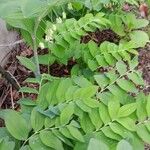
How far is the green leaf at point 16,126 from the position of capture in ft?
4.00

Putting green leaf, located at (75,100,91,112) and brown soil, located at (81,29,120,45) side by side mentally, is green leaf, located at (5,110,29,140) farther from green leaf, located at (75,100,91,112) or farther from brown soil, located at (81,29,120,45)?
brown soil, located at (81,29,120,45)

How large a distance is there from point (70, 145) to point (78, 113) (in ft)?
0.33

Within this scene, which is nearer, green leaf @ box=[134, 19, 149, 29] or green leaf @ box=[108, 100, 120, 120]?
green leaf @ box=[108, 100, 120, 120]

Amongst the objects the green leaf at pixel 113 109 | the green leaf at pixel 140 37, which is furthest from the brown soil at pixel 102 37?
the green leaf at pixel 113 109

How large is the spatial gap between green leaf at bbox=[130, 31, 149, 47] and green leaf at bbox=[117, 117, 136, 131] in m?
0.68

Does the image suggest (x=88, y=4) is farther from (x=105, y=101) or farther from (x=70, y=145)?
(x=70, y=145)

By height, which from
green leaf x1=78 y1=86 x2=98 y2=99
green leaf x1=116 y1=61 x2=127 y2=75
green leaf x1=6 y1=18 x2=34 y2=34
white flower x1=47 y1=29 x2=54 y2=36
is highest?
green leaf x1=6 y1=18 x2=34 y2=34

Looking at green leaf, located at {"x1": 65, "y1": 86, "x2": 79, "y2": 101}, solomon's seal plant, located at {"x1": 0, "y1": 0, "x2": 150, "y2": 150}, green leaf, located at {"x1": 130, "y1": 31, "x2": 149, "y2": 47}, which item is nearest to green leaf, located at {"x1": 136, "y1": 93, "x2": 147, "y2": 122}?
solomon's seal plant, located at {"x1": 0, "y1": 0, "x2": 150, "y2": 150}

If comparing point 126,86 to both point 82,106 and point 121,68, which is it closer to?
point 121,68

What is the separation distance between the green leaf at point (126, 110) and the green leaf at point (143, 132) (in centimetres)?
5

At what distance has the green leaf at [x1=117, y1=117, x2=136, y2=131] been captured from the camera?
1.22 m

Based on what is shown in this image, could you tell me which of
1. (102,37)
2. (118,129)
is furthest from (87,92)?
(102,37)

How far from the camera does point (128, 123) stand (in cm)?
123

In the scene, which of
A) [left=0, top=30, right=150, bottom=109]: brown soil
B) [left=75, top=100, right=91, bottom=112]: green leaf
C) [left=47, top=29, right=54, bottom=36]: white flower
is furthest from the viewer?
[left=0, top=30, right=150, bottom=109]: brown soil
